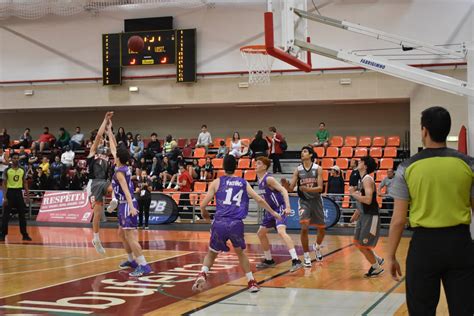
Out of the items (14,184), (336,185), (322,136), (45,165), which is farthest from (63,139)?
→ (336,185)

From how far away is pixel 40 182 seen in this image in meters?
21.9

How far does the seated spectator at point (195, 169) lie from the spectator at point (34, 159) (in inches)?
233

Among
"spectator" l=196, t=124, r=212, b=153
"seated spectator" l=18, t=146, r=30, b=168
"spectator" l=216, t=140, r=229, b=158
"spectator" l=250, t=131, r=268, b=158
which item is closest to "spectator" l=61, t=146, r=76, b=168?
"seated spectator" l=18, t=146, r=30, b=168

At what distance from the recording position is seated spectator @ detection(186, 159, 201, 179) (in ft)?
68.5

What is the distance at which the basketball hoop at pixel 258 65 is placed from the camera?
69.3 ft

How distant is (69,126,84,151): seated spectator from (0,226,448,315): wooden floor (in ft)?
39.8

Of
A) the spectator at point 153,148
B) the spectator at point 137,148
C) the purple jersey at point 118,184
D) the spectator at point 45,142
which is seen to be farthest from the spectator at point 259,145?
the purple jersey at point 118,184

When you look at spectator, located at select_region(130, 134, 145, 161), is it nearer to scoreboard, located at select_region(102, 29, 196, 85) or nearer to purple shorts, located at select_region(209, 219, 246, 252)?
scoreboard, located at select_region(102, 29, 196, 85)

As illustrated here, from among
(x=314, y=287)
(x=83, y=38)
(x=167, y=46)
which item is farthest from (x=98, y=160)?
(x=83, y=38)

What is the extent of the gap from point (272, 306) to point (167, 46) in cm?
1809

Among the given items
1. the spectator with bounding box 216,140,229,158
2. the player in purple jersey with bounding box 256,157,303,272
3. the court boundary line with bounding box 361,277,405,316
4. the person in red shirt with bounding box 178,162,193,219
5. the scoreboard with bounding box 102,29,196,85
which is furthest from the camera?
the scoreboard with bounding box 102,29,196,85

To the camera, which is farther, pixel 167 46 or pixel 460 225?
pixel 167 46

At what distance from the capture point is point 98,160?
11.1 metres

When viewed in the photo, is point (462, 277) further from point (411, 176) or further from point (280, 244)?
point (280, 244)
